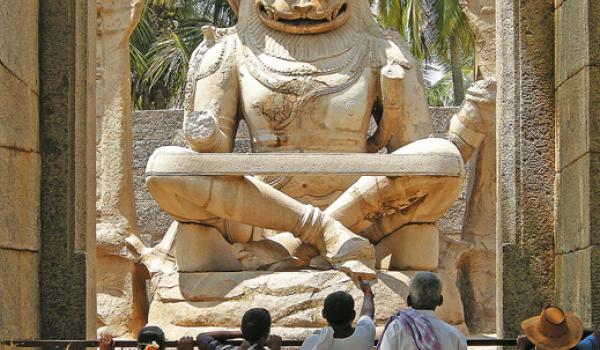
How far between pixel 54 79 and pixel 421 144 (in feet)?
7.55

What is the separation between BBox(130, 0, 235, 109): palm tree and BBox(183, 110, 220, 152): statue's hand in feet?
48.1

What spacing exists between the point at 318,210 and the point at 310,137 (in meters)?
0.70

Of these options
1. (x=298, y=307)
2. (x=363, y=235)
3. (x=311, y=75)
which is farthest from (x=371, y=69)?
(x=298, y=307)

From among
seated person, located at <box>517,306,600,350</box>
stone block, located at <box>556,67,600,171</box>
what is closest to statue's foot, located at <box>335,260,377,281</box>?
stone block, located at <box>556,67,600,171</box>

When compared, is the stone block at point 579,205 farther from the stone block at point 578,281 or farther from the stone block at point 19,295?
the stone block at point 19,295

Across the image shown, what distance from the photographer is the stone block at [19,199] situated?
7801 mm

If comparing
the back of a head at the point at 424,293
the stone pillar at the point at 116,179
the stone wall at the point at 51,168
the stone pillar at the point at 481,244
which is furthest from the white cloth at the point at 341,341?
the stone pillar at the point at 116,179

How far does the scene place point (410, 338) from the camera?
6.21m

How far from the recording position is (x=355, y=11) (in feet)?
34.1

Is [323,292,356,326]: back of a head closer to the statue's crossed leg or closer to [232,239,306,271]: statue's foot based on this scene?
the statue's crossed leg

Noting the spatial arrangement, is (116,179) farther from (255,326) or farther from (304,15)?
(255,326)

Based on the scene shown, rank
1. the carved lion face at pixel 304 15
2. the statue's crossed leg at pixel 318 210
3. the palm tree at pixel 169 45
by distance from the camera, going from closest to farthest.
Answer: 1. the statue's crossed leg at pixel 318 210
2. the carved lion face at pixel 304 15
3. the palm tree at pixel 169 45

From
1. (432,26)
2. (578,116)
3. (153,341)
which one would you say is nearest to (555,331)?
(153,341)

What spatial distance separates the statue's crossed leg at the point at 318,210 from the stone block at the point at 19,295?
4.47 ft
